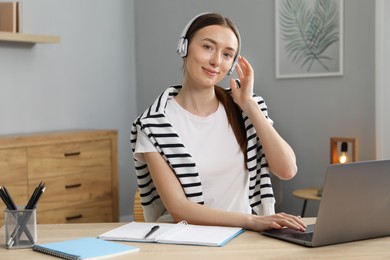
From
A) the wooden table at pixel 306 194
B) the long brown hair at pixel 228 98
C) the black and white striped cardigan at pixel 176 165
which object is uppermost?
the long brown hair at pixel 228 98

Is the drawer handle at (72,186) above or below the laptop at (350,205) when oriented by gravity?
below

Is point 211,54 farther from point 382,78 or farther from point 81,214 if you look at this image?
point 81,214

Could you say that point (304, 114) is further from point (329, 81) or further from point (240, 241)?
point (240, 241)

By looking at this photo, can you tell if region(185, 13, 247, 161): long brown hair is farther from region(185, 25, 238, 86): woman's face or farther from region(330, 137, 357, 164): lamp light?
region(330, 137, 357, 164): lamp light

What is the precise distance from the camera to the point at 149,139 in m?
2.35

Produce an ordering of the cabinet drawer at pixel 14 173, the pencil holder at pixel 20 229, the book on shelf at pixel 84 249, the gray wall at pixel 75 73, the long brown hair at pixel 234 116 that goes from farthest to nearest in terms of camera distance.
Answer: the gray wall at pixel 75 73, the cabinet drawer at pixel 14 173, the long brown hair at pixel 234 116, the pencil holder at pixel 20 229, the book on shelf at pixel 84 249

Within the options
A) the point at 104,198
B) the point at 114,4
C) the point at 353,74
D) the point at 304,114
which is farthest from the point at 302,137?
the point at 114,4

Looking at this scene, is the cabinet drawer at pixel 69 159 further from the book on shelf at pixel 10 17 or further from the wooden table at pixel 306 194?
the wooden table at pixel 306 194

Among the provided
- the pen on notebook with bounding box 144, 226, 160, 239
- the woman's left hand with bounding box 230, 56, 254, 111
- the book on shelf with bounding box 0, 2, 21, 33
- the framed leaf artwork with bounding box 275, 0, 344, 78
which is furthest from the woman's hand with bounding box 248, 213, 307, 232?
the book on shelf with bounding box 0, 2, 21, 33

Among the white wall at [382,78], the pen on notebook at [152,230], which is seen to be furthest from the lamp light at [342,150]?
the pen on notebook at [152,230]

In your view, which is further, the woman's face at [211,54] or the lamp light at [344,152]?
the lamp light at [344,152]

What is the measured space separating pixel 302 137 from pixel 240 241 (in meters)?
3.25

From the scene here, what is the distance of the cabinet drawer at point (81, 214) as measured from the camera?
473 cm

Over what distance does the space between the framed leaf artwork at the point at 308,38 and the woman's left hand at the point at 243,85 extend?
8.50ft
